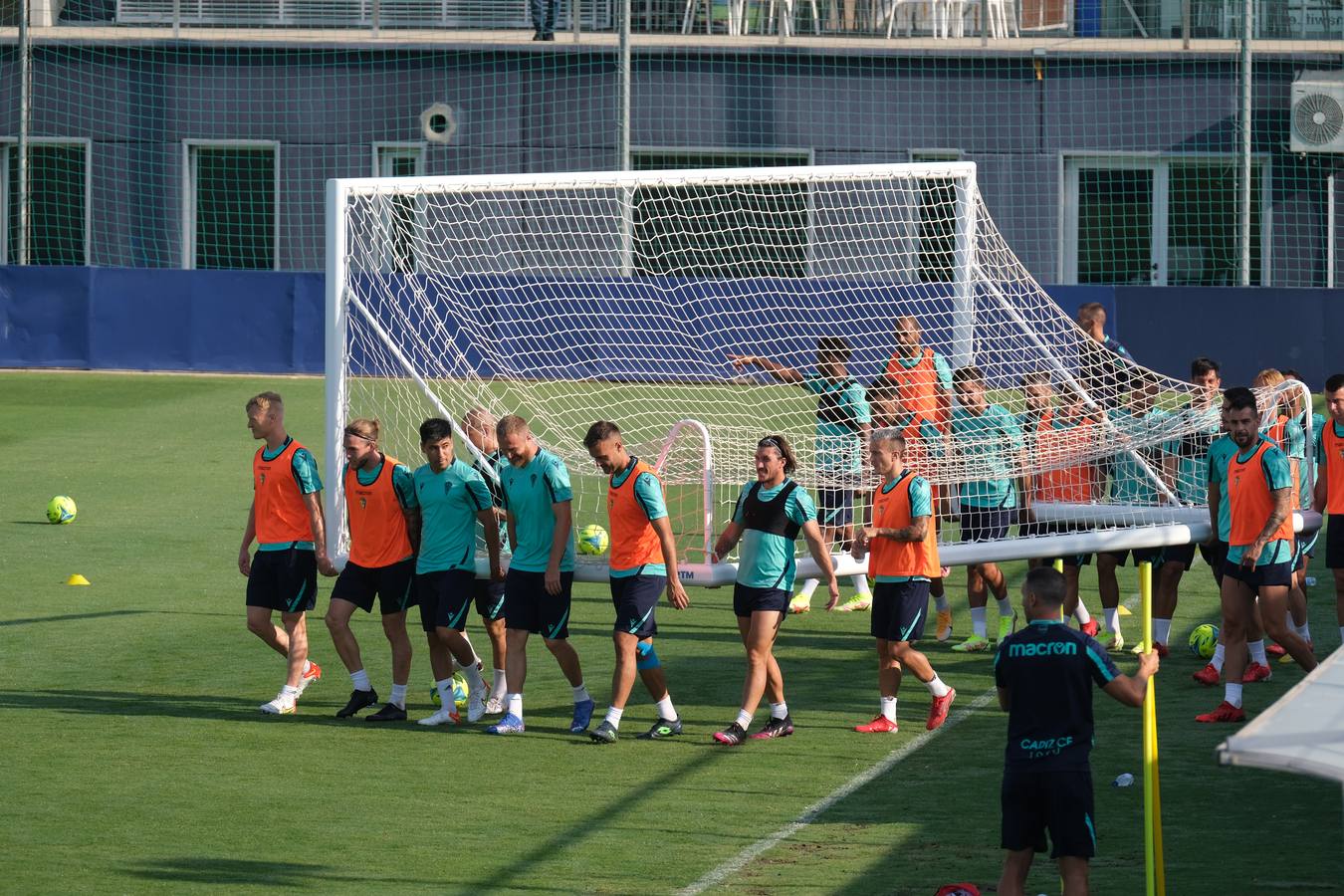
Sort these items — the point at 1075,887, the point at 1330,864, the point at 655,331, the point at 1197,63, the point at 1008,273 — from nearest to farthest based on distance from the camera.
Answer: the point at 1075,887, the point at 1330,864, the point at 1008,273, the point at 655,331, the point at 1197,63

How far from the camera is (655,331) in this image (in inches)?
862

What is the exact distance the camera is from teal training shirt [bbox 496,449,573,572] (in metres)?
10.3

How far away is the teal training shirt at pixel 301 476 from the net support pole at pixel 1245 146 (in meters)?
18.5

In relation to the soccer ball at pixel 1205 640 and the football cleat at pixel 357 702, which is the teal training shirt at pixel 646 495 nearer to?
the football cleat at pixel 357 702

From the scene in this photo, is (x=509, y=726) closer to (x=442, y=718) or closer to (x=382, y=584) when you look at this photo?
(x=442, y=718)

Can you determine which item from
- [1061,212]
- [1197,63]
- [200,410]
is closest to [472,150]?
[200,410]

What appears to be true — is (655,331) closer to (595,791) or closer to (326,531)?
(326,531)

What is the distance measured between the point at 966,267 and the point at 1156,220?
1578 cm

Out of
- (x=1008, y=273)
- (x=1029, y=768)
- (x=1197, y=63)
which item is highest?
(x=1197, y=63)

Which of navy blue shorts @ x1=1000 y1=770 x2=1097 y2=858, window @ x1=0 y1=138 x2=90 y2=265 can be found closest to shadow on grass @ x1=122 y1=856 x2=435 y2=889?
navy blue shorts @ x1=1000 y1=770 x2=1097 y2=858

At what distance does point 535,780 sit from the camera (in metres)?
9.31

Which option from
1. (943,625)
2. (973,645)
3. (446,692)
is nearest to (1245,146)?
(943,625)

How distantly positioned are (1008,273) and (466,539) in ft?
17.9

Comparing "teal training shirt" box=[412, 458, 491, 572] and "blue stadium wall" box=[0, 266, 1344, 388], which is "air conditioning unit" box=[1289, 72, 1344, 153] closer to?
"blue stadium wall" box=[0, 266, 1344, 388]
